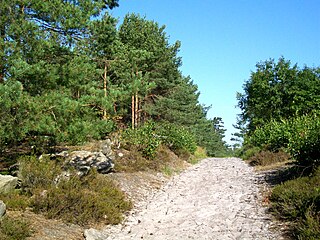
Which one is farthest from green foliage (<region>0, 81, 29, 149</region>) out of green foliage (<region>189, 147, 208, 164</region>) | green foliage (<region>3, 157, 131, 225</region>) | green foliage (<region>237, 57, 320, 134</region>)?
green foliage (<region>237, 57, 320, 134</region>)

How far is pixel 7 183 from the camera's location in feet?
22.3

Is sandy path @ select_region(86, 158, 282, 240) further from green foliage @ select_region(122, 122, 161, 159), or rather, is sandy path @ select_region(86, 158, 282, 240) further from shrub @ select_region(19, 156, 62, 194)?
green foliage @ select_region(122, 122, 161, 159)

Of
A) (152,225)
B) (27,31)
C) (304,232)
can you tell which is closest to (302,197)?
(304,232)

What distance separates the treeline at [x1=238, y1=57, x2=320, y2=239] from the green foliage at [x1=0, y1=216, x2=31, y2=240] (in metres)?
4.10

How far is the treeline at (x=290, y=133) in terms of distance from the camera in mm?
5809

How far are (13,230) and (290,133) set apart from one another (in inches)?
430

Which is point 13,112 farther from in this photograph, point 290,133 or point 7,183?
point 290,133

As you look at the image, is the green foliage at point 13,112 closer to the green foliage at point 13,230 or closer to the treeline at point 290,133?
the green foliage at point 13,230

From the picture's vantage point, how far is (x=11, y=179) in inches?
272

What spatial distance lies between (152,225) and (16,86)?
4.15 m

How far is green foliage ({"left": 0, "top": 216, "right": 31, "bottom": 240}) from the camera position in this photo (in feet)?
15.6

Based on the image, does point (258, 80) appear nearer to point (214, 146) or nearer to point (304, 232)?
point (214, 146)

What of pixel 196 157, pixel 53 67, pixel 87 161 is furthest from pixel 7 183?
pixel 196 157

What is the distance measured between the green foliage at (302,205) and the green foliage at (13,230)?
Answer: 13.3ft
